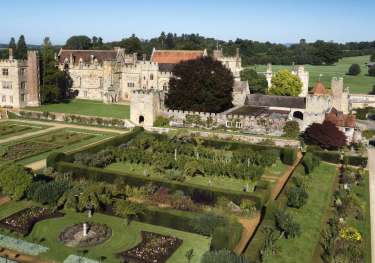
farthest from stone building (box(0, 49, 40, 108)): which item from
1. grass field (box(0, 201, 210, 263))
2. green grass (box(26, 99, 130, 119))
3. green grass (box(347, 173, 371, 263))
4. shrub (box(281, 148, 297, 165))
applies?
green grass (box(347, 173, 371, 263))

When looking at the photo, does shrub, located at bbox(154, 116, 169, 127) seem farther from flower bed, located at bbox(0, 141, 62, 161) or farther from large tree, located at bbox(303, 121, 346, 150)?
large tree, located at bbox(303, 121, 346, 150)

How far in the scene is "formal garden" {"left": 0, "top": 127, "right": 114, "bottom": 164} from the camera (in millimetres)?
36031

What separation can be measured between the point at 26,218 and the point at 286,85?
153 ft

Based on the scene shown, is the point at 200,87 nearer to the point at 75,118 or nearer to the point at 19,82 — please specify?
the point at 75,118

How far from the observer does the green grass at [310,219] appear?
20.1 meters

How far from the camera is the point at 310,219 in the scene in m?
24.5

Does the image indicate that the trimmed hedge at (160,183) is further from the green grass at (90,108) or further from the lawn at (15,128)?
the green grass at (90,108)

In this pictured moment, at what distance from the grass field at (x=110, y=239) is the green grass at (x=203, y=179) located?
7.26 metres

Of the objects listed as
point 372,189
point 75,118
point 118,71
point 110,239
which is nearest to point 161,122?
point 75,118

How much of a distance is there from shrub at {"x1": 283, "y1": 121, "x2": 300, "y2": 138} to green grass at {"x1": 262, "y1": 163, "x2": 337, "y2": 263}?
9.07 meters

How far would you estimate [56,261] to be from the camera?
63.1 feet

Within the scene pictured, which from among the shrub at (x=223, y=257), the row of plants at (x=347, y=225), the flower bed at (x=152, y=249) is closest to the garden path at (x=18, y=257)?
the flower bed at (x=152, y=249)

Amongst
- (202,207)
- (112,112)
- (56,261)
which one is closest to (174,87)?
(112,112)

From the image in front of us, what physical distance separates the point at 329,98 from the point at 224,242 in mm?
29894
